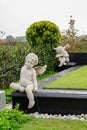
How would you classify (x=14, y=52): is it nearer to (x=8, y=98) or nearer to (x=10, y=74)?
(x=10, y=74)

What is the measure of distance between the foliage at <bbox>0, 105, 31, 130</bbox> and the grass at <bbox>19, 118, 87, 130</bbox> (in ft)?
0.27

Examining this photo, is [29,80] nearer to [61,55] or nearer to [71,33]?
[61,55]

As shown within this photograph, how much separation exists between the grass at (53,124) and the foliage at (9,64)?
8.74 feet

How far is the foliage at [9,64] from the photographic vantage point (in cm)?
750

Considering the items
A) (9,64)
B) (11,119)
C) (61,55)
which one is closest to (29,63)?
(11,119)

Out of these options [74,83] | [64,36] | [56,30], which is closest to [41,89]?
[74,83]

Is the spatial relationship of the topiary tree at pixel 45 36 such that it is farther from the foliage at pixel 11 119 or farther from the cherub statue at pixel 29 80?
the foliage at pixel 11 119

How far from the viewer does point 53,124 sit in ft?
15.4

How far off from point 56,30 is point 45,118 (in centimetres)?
640

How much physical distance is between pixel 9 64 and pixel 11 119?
3.19 meters

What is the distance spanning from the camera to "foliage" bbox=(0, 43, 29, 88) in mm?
7502

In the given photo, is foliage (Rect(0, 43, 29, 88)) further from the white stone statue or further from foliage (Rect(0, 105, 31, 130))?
foliage (Rect(0, 105, 31, 130))

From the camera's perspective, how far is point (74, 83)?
6.57 m

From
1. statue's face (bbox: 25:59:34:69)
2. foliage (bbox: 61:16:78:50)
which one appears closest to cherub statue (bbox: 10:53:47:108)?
statue's face (bbox: 25:59:34:69)
